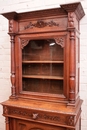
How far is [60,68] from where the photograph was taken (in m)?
1.60

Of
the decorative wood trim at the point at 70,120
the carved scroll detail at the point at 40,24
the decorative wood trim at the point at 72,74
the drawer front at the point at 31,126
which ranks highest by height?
the carved scroll detail at the point at 40,24

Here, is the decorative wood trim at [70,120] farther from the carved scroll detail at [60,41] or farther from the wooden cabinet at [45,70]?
the carved scroll detail at [60,41]

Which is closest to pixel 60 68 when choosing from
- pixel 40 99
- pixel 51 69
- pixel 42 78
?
pixel 51 69

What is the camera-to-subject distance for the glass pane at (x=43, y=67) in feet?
5.26

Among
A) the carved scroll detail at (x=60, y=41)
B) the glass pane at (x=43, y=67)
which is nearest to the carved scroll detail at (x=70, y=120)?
the glass pane at (x=43, y=67)

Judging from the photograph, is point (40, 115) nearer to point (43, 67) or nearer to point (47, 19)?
point (43, 67)

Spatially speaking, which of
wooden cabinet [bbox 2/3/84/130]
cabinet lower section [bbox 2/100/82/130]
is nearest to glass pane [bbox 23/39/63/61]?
wooden cabinet [bbox 2/3/84/130]

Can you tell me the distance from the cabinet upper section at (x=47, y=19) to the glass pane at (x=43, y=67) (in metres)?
0.15

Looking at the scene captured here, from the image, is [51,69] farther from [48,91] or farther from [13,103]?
[13,103]

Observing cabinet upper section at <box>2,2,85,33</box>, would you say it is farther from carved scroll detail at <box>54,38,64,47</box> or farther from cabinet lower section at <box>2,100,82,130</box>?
cabinet lower section at <box>2,100,82,130</box>

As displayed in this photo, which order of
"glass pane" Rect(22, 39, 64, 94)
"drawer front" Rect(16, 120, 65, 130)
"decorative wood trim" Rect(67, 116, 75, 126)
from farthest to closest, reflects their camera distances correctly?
1. "glass pane" Rect(22, 39, 64, 94)
2. "drawer front" Rect(16, 120, 65, 130)
3. "decorative wood trim" Rect(67, 116, 75, 126)

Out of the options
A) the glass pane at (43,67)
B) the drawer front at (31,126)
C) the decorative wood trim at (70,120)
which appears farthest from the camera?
the glass pane at (43,67)

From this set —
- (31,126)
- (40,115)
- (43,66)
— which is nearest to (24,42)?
(43,66)

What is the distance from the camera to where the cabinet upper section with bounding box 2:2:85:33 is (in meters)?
1.39
